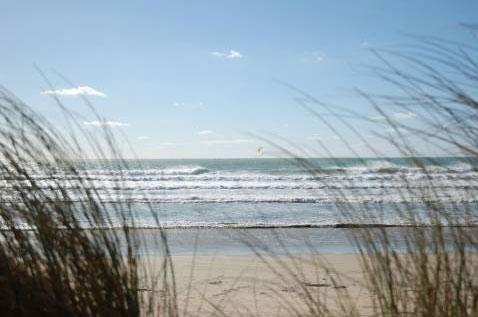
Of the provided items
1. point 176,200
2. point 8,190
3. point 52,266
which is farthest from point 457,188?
point 176,200

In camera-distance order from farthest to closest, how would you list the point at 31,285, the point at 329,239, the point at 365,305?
1. the point at 329,239
2. the point at 365,305
3. the point at 31,285

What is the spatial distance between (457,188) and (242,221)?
9.94m

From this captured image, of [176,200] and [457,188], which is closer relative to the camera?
[457,188]

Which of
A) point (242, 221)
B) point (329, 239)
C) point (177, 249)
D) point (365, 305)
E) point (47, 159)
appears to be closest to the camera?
point (47, 159)

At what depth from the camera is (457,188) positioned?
269 centimetres

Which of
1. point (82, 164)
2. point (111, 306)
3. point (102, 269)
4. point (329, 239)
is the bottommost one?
point (329, 239)

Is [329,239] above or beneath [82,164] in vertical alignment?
beneath

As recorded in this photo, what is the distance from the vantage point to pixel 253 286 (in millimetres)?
5934

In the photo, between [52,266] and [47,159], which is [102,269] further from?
[47,159]

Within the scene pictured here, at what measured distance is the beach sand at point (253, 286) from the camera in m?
5.03

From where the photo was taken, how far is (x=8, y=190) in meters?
2.60

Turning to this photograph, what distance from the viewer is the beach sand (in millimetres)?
5031

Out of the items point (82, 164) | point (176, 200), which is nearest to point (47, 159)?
point (82, 164)

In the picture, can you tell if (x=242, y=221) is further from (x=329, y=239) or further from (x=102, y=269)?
(x=102, y=269)
